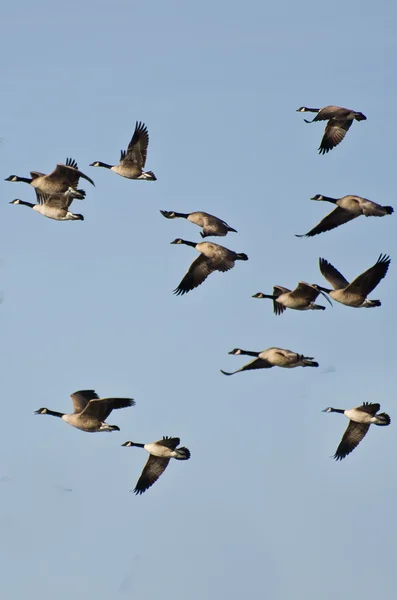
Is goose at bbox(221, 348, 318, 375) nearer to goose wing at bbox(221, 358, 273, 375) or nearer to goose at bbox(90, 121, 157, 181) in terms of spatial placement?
goose wing at bbox(221, 358, 273, 375)

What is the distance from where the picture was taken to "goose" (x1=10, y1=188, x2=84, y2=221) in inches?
1105

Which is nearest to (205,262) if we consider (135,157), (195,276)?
(195,276)

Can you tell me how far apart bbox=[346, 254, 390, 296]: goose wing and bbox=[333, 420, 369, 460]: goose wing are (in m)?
4.03

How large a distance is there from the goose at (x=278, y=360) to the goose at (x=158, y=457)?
2825 mm

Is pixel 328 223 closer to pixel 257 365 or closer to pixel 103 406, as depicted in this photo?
pixel 257 365

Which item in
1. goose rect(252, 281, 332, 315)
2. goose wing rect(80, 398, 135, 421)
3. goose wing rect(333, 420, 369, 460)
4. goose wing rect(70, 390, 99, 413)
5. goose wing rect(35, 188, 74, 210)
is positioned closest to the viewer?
goose wing rect(80, 398, 135, 421)

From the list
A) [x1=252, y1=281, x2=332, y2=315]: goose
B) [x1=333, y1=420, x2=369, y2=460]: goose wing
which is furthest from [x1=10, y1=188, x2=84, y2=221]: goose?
[x1=333, y1=420, x2=369, y2=460]: goose wing

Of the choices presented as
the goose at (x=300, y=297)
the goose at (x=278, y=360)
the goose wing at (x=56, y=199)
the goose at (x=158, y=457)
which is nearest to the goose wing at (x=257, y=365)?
the goose at (x=278, y=360)

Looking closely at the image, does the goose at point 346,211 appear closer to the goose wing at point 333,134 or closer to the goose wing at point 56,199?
the goose wing at point 333,134

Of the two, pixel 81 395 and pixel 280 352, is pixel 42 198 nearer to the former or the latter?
pixel 81 395

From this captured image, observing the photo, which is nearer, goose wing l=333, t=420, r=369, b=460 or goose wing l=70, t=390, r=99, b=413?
goose wing l=70, t=390, r=99, b=413

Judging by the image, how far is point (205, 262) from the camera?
99.5ft

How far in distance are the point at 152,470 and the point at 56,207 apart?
620 centimetres

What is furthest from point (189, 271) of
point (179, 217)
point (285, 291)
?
point (285, 291)
